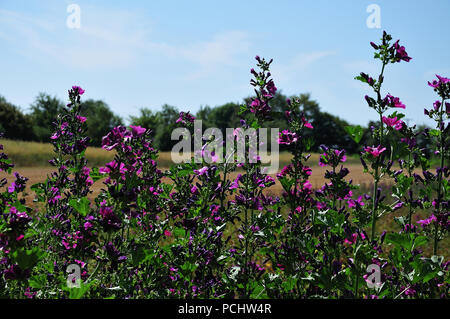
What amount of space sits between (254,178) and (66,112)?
6.71ft

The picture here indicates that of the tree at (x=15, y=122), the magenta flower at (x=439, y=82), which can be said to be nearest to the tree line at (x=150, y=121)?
the tree at (x=15, y=122)

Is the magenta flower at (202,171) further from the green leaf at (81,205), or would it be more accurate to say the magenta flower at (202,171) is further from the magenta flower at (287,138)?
the green leaf at (81,205)

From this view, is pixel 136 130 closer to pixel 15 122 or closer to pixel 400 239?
pixel 400 239

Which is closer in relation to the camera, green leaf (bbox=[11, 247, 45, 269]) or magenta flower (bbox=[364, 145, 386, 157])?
green leaf (bbox=[11, 247, 45, 269])

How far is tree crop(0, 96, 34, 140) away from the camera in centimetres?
4011

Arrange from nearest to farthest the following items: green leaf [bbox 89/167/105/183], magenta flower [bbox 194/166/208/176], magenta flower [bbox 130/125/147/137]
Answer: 1. magenta flower [bbox 130/125/147/137]
2. green leaf [bbox 89/167/105/183]
3. magenta flower [bbox 194/166/208/176]

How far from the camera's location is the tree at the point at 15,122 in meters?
40.1

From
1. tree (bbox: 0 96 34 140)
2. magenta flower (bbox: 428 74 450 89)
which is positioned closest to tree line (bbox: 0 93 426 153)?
tree (bbox: 0 96 34 140)

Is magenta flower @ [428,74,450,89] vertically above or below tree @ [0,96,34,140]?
below

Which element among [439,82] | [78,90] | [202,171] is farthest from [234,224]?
[439,82]

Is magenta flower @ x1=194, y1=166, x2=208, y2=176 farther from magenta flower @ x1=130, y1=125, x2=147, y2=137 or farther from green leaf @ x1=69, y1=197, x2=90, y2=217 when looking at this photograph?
green leaf @ x1=69, y1=197, x2=90, y2=217

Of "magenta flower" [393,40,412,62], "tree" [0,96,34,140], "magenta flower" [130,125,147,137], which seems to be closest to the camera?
"magenta flower" [130,125,147,137]

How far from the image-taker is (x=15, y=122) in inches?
1620
